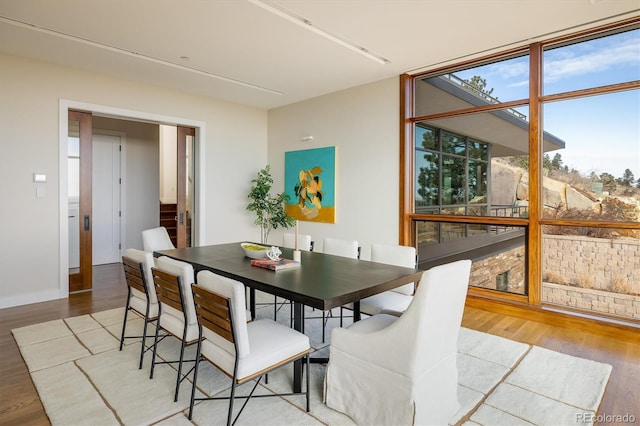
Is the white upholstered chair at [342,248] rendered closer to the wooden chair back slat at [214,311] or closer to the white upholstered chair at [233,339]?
the white upholstered chair at [233,339]

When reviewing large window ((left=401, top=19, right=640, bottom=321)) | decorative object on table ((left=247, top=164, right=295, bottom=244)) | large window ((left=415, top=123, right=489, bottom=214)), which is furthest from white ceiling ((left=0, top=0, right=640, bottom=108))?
decorative object on table ((left=247, top=164, right=295, bottom=244))

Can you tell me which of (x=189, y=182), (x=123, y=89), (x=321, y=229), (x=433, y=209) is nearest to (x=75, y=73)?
(x=123, y=89)

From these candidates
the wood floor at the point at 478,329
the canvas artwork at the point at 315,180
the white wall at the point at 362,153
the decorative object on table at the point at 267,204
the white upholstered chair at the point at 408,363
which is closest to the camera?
the white upholstered chair at the point at 408,363

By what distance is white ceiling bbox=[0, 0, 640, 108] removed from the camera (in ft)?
10.3

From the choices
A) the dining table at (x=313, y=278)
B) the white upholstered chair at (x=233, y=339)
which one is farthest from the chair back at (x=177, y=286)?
the dining table at (x=313, y=278)

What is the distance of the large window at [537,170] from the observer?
11.4 ft

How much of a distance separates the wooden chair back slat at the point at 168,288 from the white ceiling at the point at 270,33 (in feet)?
7.39

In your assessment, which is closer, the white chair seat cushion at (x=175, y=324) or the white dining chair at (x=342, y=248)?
the white chair seat cushion at (x=175, y=324)

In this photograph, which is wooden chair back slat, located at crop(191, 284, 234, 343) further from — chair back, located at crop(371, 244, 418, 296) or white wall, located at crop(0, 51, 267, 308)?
white wall, located at crop(0, 51, 267, 308)

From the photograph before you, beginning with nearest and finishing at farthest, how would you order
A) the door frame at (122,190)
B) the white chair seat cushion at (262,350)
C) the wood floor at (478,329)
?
the white chair seat cushion at (262,350) → the wood floor at (478,329) → the door frame at (122,190)

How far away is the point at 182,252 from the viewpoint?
3641 millimetres

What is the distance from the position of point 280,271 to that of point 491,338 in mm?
2086

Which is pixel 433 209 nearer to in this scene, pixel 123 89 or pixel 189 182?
pixel 189 182

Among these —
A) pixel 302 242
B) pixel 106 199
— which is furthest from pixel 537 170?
pixel 106 199
